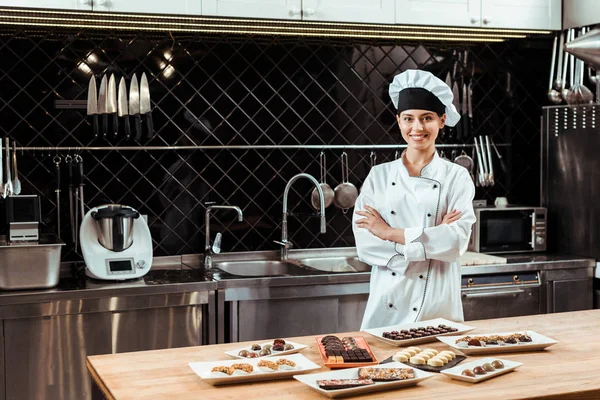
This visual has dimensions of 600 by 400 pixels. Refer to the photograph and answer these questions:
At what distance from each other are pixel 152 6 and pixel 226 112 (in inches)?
30.3

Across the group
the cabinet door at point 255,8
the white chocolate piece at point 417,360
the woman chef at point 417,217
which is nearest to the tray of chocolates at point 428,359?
the white chocolate piece at point 417,360

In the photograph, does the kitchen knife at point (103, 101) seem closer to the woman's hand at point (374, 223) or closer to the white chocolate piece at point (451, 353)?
the woman's hand at point (374, 223)

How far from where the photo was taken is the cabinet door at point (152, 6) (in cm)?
349

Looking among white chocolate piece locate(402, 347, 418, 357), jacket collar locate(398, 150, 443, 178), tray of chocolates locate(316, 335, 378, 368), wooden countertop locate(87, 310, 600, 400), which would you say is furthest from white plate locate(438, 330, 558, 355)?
jacket collar locate(398, 150, 443, 178)

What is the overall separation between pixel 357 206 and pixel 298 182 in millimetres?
1223

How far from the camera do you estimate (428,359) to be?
2135mm

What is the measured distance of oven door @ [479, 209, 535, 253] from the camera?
4.36 metres

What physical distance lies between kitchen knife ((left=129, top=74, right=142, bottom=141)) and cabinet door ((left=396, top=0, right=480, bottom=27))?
1325 millimetres

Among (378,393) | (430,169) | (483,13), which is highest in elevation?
(483,13)

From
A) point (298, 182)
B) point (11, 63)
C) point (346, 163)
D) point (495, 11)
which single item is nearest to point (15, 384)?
point (11, 63)

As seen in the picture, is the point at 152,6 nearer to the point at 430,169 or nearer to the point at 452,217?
the point at 430,169

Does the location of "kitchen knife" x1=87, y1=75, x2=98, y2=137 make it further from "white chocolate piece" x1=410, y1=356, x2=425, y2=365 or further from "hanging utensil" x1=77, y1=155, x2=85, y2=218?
"white chocolate piece" x1=410, y1=356, x2=425, y2=365

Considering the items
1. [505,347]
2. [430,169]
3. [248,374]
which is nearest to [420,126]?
[430,169]

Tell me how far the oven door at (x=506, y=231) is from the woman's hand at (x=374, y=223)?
59.2 inches
